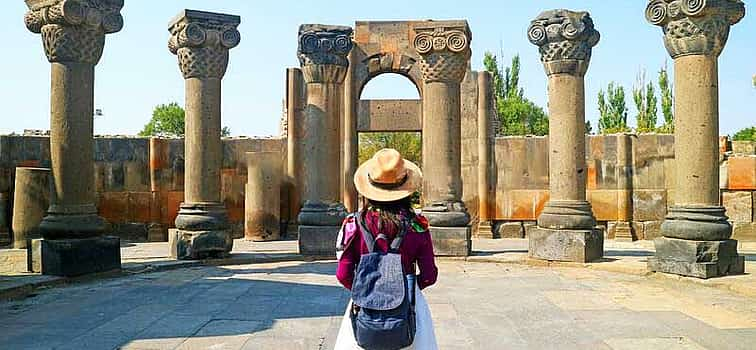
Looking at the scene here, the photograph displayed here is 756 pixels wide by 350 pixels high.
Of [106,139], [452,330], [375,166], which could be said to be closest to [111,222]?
[106,139]

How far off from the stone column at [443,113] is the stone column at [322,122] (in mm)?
1589

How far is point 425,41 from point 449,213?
3238 mm

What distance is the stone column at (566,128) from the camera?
38.1 feet

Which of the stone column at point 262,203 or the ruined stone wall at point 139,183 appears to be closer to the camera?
the stone column at point 262,203

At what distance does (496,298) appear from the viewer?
817cm

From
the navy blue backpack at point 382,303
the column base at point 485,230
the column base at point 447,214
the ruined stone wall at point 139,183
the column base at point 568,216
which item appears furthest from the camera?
the column base at point 485,230

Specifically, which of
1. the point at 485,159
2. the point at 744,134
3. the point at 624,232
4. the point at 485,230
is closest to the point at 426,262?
the point at 485,230

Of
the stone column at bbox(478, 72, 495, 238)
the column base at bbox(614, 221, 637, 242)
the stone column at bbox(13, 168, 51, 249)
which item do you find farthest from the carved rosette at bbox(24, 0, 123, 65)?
the column base at bbox(614, 221, 637, 242)

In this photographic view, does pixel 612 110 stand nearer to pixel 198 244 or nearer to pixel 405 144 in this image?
pixel 405 144

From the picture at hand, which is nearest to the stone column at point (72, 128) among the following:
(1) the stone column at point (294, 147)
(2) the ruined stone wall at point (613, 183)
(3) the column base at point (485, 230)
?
(1) the stone column at point (294, 147)

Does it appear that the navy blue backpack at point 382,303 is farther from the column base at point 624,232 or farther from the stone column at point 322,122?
the column base at point 624,232

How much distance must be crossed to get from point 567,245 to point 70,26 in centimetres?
858

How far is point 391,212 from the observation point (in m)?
3.57

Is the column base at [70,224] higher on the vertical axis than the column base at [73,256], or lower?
higher
